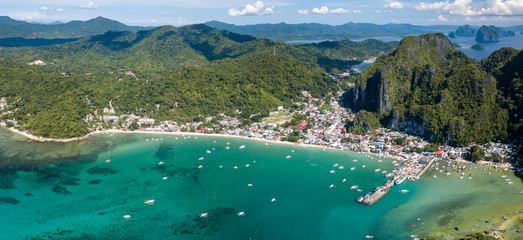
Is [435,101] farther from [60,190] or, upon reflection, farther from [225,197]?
[60,190]

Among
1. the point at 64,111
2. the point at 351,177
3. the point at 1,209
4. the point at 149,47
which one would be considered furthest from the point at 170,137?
the point at 149,47

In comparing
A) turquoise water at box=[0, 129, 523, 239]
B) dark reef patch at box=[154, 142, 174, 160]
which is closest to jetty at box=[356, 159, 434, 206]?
turquoise water at box=[0, 129, 523, 239]

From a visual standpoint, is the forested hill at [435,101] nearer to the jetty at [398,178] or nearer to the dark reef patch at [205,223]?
the jetty at [398,178]

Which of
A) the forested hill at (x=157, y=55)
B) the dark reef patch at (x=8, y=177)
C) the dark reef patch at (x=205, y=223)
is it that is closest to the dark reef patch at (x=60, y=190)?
the dark reef patch at (x=8, y=177)

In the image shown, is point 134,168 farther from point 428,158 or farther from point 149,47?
point 149,47

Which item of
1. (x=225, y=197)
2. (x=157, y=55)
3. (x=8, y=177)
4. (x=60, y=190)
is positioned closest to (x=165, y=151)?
(x=60, y=190)

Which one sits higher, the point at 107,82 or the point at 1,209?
the point at 107,82
